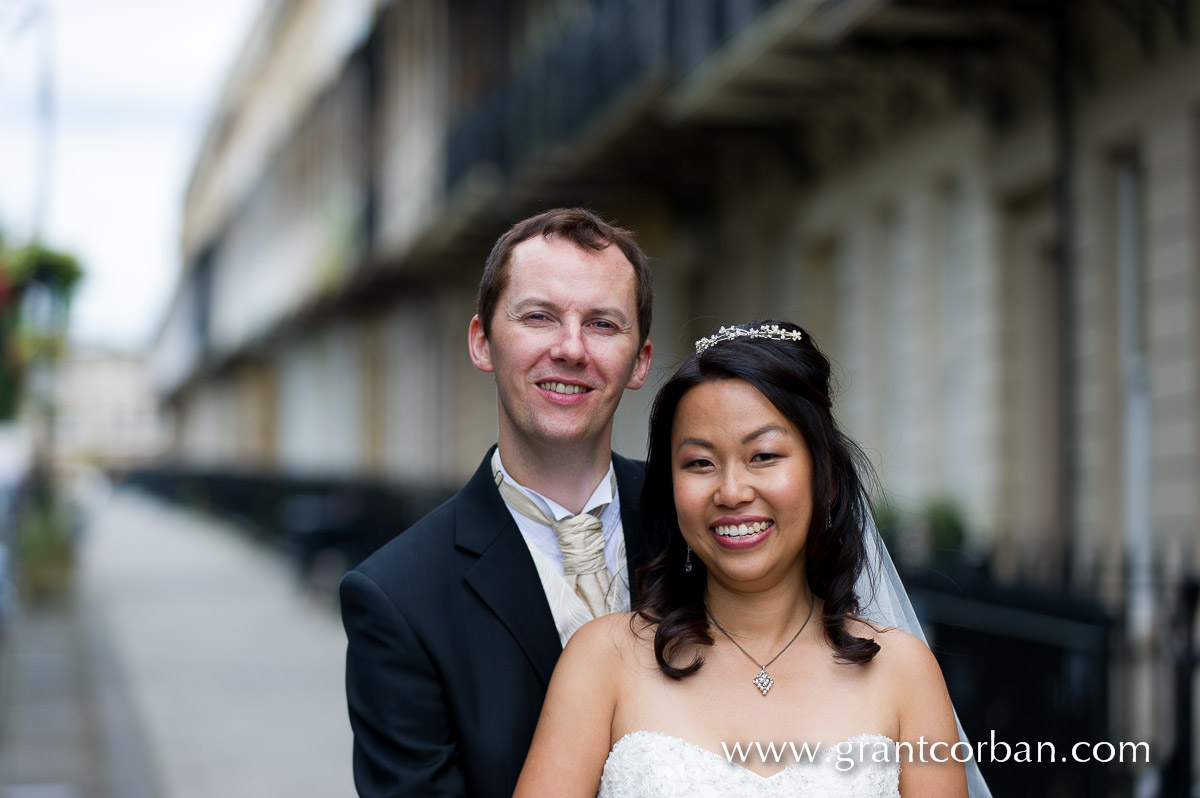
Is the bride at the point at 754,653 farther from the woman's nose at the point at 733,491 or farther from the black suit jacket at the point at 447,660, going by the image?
the black suit jacket at the point at 447,660

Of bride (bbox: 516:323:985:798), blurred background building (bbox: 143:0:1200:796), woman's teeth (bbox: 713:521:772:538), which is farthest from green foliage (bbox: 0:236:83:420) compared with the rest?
woman's teeth (bbox: 713:521:772:538)

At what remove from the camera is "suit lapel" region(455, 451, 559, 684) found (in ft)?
11.3

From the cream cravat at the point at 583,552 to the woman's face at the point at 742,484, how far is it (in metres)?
0.44

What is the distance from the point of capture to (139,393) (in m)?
135

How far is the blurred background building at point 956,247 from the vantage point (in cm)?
673

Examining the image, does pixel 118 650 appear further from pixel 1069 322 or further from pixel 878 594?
pixel 878 594

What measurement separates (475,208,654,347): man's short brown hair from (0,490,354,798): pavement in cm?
607

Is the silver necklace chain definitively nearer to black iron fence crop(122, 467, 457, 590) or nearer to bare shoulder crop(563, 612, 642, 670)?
bare shoulder crop(563, 612, 642, 670)

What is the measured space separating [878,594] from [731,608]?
1.36 ft

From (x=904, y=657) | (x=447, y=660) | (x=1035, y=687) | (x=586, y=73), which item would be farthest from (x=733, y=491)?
(x=586, y=73)

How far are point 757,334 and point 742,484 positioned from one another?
1.17ft

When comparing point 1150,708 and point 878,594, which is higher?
point 878,594

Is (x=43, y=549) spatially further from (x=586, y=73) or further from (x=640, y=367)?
(x=640, y=367)

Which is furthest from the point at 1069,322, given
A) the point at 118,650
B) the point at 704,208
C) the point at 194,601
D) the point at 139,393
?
the point at 139,393
